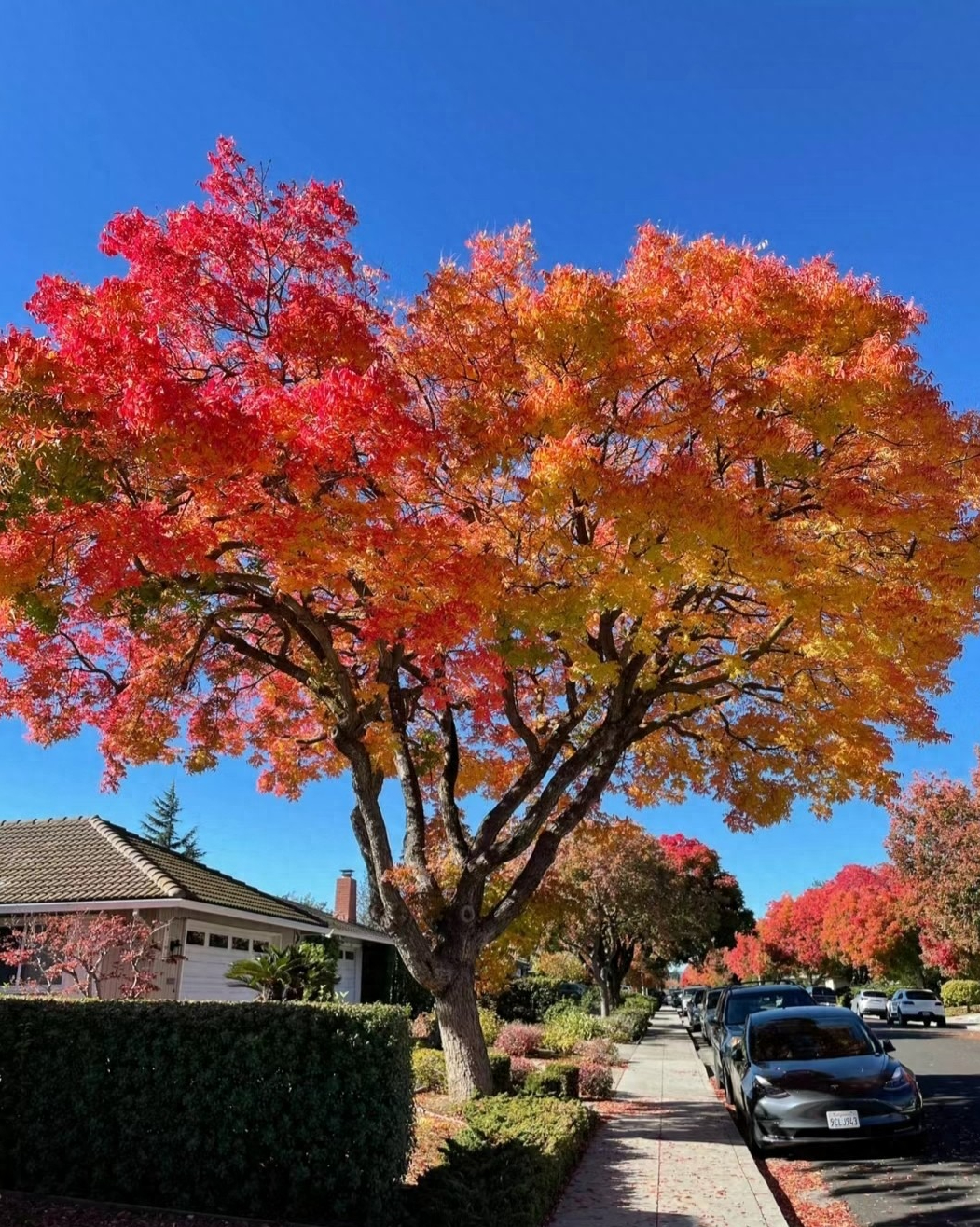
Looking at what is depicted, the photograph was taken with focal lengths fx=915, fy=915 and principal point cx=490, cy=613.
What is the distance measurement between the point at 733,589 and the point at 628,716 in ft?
6.98

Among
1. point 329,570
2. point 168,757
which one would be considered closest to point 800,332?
point 329,570

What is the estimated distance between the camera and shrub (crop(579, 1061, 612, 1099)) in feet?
44.1

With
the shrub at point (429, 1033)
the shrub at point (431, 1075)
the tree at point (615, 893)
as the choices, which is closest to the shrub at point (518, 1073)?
the shrub at point (431, 1075)

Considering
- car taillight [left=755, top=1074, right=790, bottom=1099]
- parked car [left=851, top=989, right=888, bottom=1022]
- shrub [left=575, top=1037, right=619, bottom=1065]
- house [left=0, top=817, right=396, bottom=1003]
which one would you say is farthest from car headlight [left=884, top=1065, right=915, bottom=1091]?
parked car [left=851, top=989, right=888, bottom=1022]

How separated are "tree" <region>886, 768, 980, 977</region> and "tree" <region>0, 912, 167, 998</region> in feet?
82.5

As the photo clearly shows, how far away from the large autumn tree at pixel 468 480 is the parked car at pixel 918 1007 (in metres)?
30.9

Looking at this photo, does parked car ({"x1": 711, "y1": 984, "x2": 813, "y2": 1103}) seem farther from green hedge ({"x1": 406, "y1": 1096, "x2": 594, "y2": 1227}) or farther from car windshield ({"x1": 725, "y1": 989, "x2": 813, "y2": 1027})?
green hedge ({"x1": 406, "y1": 1096, "x2": 594, "y2": 1227})

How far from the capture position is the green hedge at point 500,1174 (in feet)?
18.9

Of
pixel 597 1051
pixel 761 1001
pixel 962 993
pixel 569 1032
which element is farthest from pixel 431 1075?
pixel 962 993

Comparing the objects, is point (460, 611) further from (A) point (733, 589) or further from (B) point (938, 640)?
(B) point (938, 640)

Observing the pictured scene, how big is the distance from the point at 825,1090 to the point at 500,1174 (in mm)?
4864

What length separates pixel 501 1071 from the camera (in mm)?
11969

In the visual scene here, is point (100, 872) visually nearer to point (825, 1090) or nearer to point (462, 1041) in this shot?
point (462, 1041)

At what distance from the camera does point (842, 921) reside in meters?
59.9
